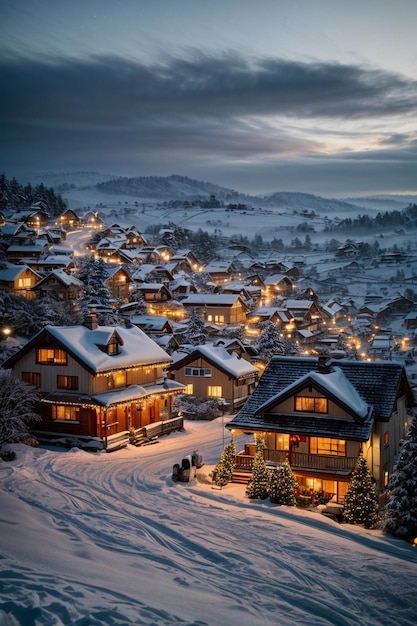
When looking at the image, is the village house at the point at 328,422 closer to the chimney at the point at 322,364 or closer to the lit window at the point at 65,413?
the chimney at the point at 322,364

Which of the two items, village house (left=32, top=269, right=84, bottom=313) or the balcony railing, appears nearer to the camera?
the balcony railing

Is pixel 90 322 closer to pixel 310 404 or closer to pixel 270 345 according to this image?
pixel 310 404

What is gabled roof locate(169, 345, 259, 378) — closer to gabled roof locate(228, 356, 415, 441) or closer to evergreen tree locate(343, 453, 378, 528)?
gabled roof locate(228, 356, 415, 441)

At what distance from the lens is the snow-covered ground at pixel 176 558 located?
12.7 meters

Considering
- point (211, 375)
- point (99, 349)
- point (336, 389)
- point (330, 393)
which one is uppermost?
point (99, 349)

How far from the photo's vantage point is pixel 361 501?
23.2 meters

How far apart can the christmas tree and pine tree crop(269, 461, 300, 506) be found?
8.95ft

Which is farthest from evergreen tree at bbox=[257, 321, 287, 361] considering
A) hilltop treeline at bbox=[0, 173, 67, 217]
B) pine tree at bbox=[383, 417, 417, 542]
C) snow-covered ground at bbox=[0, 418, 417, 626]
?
hilltop treeline at bbox=[0, 173, 67, 217]

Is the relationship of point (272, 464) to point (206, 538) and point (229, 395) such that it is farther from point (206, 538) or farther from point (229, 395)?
point (229, 395)

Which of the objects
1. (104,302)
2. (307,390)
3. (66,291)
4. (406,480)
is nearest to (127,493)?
(307,390)

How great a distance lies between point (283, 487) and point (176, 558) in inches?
331

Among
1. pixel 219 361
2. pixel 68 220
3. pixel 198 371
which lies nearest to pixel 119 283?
pixel 198 371

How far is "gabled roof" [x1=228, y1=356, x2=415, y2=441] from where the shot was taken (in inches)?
1030

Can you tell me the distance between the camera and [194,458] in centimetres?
2775
